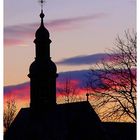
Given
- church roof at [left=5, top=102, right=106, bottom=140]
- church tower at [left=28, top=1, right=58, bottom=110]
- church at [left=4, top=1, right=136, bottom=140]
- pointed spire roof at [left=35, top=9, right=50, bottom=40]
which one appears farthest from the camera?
pointed spire roof at [left=35, top=9, right=50, bottom=40]

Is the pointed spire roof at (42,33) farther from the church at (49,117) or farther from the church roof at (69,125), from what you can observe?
the church roof at (69,125)

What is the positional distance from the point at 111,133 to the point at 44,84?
706 centimetres

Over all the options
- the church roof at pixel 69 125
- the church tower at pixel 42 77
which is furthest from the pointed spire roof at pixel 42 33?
the church roof at pixel 69 125

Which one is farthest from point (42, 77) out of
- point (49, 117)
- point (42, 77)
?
point (49, 117)

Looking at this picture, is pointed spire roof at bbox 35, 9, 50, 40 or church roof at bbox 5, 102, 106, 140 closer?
church roof at bbox 5, 102, 106, 140

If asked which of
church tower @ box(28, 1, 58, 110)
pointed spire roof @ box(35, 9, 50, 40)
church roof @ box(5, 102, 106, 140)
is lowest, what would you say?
church roof @ box(5, 102, 106, 140)

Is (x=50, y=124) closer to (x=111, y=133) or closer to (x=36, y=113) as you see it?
(x=36, y=113)

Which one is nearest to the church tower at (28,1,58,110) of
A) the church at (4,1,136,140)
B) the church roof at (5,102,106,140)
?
the church at (4,1,136,140)

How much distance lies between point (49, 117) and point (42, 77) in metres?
3.45

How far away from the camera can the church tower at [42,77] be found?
32581 millimetres

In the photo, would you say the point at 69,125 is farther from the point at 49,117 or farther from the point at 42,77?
the point at 42,77

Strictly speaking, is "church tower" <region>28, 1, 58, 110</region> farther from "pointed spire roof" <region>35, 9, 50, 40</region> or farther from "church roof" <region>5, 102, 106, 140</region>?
"church roof" <region>5, 102, 106, 140</region>

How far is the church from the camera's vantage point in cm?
2961

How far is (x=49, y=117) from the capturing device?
31266 millimetres
